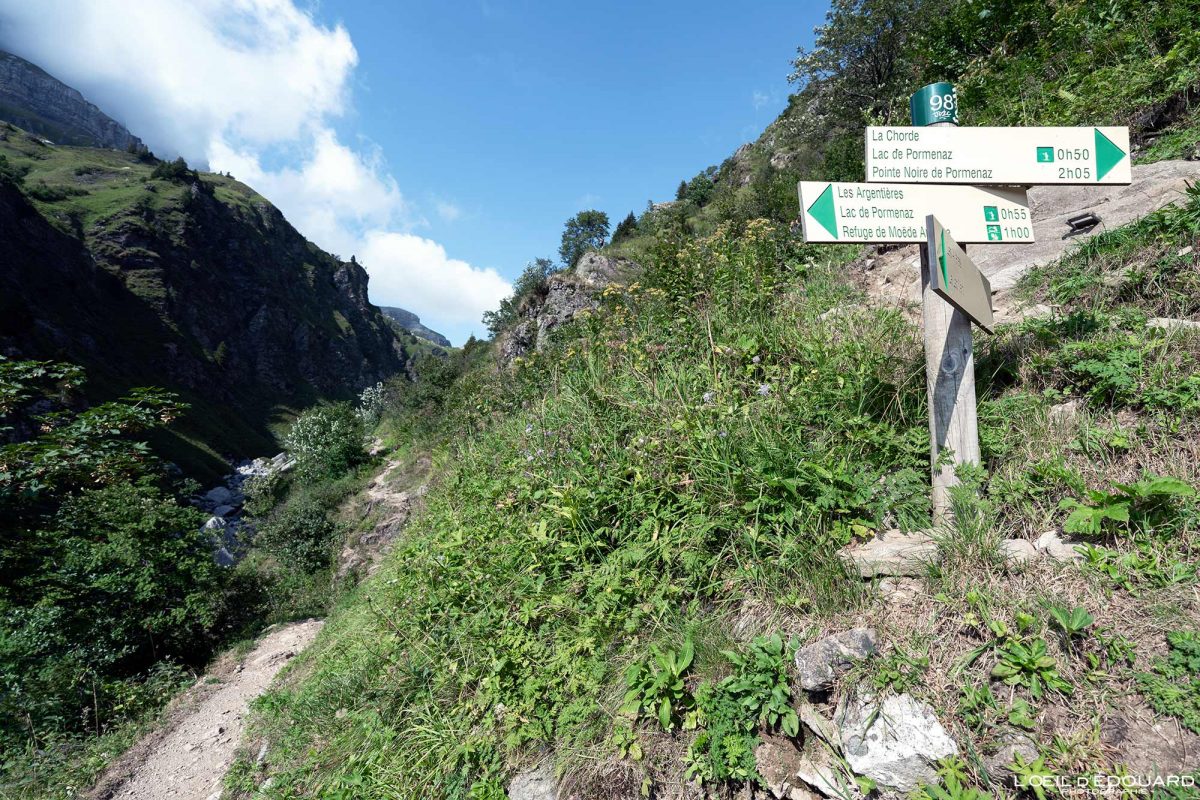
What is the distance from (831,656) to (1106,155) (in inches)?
114

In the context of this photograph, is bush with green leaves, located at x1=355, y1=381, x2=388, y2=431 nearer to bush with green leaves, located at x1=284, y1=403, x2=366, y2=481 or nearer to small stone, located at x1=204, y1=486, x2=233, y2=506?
bush with green leaves, located at x1=284, y1=403, x2=366, y2=481

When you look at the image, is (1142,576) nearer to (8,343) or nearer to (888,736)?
(888,736)

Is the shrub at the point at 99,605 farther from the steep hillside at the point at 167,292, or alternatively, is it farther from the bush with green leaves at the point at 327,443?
the steep hillside at the point at 167,292

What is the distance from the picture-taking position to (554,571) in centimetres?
360

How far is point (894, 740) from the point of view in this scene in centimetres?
202

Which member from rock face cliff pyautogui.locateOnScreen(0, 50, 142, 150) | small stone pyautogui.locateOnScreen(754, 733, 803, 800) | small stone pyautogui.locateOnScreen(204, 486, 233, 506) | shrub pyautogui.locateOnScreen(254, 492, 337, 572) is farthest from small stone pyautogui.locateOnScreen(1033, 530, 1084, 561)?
rock face cliff pyautogui.locateOnScreen(0, 50, 142, 150)

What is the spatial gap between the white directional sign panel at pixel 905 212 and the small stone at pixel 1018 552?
1.54 m

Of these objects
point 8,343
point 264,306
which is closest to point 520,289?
point 8,343

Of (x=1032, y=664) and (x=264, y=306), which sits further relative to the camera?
(x=264, y=306)

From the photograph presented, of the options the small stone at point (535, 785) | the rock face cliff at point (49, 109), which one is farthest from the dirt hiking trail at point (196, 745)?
the rock face cliff at point (49, 109)

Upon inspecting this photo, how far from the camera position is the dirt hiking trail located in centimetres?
599

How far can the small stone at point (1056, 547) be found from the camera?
2320mm

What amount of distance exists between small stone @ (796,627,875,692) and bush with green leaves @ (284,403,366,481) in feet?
91.0

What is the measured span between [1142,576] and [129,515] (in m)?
14.1
